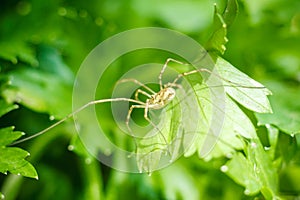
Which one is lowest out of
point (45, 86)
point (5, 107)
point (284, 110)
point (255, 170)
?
point (255, 170)

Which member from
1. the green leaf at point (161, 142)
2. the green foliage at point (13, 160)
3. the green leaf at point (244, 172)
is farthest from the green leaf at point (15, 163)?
the green leaf at point (244, 172)

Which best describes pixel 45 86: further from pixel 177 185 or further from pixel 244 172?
pixel 244 172

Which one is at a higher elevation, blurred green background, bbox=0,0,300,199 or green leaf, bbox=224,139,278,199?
blurred green background, bbox=0,0,300,199

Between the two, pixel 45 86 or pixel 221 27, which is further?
pixel 45 86

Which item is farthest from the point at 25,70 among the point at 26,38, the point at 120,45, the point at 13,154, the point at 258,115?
the point at 258,115

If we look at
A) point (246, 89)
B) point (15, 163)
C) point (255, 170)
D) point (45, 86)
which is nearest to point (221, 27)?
point (246, 89)

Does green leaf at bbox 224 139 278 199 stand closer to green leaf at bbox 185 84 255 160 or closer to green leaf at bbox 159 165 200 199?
green leaf at bbox 185 84 255 160

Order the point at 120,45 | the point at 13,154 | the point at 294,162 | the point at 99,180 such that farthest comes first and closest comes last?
the point at 120,45 < the point at 99,180 < the point at 294,162 < the point at 13,154

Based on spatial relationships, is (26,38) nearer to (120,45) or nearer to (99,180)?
(120,45)

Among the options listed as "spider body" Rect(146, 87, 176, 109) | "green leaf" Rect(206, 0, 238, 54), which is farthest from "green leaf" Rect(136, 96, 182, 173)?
"green leaf" Rect(206, 0, 238, 54)
